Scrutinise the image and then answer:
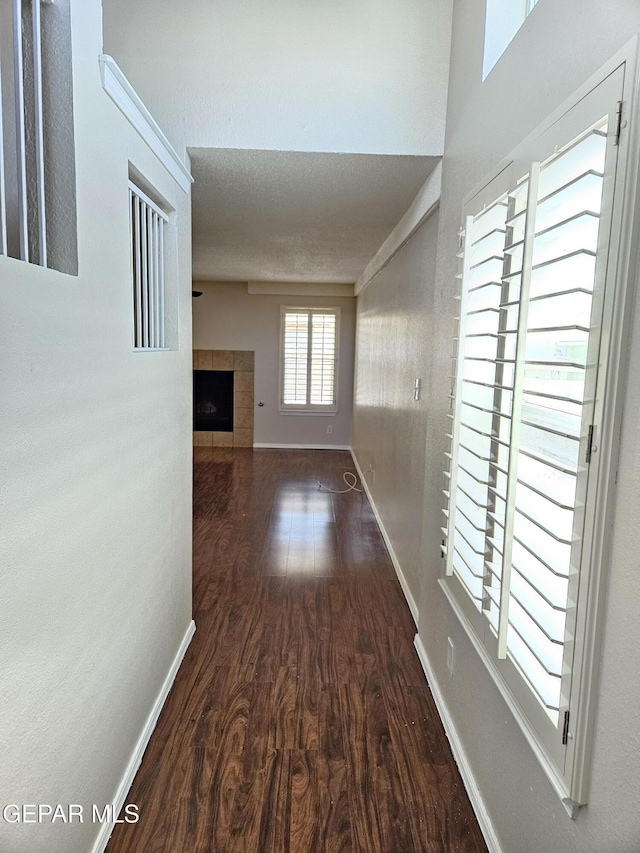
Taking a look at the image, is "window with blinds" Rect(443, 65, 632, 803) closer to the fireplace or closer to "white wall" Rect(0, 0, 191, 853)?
"white wall" Rect(0, 0, 191, 853)

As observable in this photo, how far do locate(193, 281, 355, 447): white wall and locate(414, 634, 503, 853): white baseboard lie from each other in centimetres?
551

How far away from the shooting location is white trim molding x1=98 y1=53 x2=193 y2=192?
4.70 feet

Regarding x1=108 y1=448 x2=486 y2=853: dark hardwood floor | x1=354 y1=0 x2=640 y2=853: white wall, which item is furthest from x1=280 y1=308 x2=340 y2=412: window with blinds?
x1=354 y1=0 x2=640 y2=853: white wall

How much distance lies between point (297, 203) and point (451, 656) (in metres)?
2.55

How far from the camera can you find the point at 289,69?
2217 millimetres

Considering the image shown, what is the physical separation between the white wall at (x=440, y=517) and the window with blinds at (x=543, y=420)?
0.25ft

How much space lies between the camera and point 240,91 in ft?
7.30

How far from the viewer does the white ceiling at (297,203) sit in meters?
2.38

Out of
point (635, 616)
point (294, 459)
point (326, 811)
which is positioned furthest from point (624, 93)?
point (294, 459)

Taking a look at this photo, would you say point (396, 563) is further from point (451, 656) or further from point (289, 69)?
point (289, 69)

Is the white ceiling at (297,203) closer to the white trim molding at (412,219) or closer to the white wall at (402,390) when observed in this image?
the white trim molding at (412,219)

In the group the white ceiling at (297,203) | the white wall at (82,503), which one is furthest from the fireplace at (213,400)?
the white wall at (82,503)

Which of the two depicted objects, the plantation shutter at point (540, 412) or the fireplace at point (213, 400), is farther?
the fireplace at point (213, 400)

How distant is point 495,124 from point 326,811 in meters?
2.24
